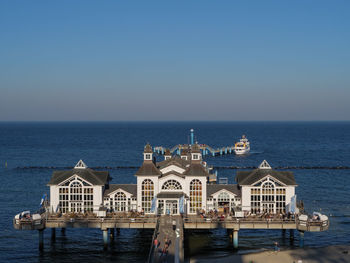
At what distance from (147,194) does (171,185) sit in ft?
10.1

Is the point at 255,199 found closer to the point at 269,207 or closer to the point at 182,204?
the point at 269,207

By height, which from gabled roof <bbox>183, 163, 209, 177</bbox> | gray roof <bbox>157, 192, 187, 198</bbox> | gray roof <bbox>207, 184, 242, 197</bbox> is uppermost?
gabled roof <bbox>183, 163, 209, 177</bbox>

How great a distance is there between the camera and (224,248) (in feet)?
186

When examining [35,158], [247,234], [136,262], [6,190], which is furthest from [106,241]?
[35,158]

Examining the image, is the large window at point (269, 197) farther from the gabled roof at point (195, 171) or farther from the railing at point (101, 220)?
the railing at point (101, 220)

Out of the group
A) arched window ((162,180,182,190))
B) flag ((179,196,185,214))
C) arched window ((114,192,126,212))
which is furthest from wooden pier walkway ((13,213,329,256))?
arched window ((162,180,182,190))

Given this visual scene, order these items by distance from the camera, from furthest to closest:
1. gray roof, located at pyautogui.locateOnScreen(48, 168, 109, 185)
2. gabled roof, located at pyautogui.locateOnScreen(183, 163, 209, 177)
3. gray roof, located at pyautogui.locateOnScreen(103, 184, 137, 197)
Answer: gray roof, located at pyautogui.locateOnScreen(103, 184, 137, 197) → gabled roof, located at pyautogui.locateOnScreen(183, 163, 209, 177) → gray roof, located at pyautogui.locateOnScreen(48, 168, 109, 185)

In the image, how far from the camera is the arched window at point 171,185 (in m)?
58.7

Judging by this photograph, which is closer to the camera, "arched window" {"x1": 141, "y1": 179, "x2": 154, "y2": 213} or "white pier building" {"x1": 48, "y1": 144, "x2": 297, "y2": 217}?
"white pier building" {"x1": 48, "y1": 144, "x2": 297, "y2": 217}

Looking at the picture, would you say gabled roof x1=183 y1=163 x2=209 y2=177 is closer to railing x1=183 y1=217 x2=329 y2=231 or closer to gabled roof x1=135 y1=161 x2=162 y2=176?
gabled roof x1=135 y1=161 x2=162 y2=176

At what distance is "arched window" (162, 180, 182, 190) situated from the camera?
58656 mm

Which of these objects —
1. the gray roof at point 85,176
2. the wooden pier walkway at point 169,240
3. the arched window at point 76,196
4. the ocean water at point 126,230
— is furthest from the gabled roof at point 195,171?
the arched window at point 76,196

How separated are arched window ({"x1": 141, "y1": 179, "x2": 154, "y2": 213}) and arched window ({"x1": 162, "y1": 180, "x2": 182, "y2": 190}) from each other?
158 centimetres

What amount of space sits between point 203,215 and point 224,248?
15.8 ft
